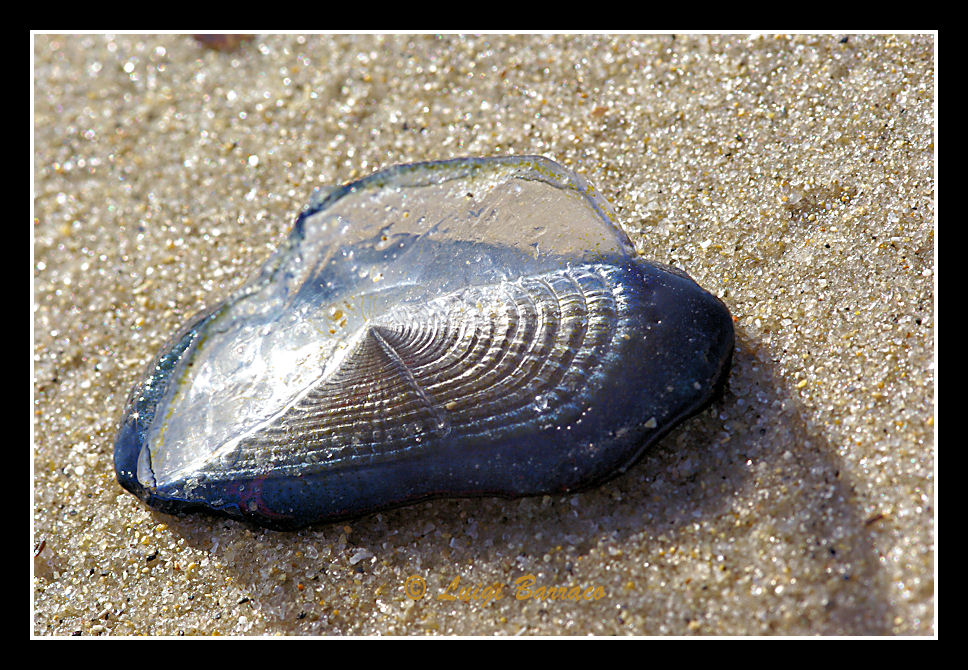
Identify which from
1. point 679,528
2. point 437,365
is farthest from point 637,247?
point 679,528

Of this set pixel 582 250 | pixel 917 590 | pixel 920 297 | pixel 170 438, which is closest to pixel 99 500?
pixel 170 438

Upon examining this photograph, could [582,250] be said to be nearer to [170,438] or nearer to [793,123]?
[793,123]

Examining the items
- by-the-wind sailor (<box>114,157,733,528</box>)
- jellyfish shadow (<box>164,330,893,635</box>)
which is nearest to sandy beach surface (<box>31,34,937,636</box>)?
jellyfish shadow (<box>164,330,893,635</box>)

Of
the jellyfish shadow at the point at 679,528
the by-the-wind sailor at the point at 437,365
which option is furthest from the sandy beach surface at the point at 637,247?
the by-the-wind sailor at the point at 437,365

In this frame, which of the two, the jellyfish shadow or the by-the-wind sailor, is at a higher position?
the by-the-wind sailor

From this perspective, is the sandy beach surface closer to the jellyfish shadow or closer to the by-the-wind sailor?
the jellyfish shadow

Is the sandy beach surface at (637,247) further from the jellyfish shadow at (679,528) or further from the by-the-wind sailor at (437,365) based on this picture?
the by-the-wind sailor at (437,365)
